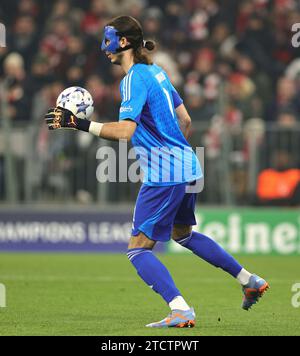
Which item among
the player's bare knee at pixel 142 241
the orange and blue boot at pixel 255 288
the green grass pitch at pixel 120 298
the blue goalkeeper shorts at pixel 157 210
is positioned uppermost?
the blue goalkeeper shorts at pixel 157 210

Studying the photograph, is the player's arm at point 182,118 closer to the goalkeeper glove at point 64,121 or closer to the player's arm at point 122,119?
the player's arm at point 122,119

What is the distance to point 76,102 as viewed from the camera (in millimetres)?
8617

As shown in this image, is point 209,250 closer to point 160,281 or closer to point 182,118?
point 160,281

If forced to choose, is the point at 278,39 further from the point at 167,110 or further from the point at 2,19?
the point at 167,110

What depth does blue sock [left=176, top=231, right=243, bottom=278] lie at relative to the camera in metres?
8.81

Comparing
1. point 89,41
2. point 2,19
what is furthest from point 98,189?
point 2,19

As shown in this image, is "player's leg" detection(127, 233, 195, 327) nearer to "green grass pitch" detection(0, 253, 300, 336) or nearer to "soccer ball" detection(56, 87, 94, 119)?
"green grass pitch" detection(0, 253, 300, 336)

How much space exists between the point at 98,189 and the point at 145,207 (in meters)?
8.35

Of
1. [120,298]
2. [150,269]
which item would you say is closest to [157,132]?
[150,269]

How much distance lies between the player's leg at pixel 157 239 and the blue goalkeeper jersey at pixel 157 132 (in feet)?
0.36

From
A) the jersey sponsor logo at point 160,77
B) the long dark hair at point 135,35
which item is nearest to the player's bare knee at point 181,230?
the jersey sponsor logo at point 160,77

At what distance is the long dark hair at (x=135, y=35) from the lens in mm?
8367

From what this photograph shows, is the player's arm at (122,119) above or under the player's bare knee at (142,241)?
above

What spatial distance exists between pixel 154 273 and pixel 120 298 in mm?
2378
